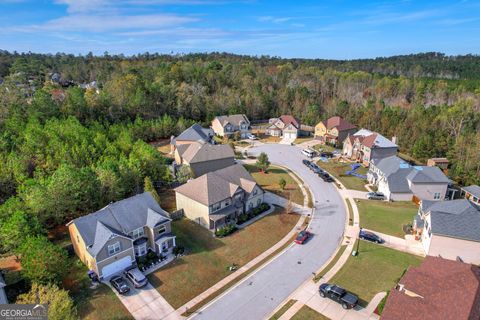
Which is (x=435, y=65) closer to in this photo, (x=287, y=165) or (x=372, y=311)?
(x=287, y=165)

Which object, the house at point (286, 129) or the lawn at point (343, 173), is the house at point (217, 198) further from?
the house at point (286, 129)

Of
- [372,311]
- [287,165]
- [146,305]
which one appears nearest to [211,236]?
[146,305]

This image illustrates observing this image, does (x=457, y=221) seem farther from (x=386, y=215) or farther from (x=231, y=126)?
(x=231, y=126)

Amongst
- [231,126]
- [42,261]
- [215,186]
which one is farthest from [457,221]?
[231,126]

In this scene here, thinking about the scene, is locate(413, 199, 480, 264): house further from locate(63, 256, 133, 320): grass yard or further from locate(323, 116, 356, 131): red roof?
locate(323, 116, 356, 131): red roof

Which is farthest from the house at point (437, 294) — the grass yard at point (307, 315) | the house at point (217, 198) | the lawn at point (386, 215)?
the house at point (217, 198)

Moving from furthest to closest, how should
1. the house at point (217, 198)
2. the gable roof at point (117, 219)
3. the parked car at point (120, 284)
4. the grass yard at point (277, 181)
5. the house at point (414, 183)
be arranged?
1. the grass yard at point (277, 181)
2. the house at point (414, 183)
3. the house at point (217, 198)
4. the gable roof at point (117, 219)
5. the parked car at point (120, 284)
